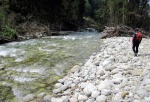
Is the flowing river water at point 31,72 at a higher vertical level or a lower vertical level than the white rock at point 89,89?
lower

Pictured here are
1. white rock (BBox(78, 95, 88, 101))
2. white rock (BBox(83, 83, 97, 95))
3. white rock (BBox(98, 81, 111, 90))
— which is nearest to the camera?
white rock (BBox(78, 95, 88, 101))

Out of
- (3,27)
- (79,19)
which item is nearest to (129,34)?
(3,27)

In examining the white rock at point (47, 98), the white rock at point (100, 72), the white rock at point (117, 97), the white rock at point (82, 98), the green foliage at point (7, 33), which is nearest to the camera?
the white rock at point (117, 97)

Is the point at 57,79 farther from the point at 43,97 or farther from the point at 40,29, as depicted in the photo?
the point at 40,29

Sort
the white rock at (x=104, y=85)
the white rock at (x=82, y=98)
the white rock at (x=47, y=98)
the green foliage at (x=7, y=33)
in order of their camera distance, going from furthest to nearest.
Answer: the green foliage at (x=7, y=33), the white rock at (x=104, y=85), the white rock at (x=47, y=98), the white rock at (x=82, y=98)

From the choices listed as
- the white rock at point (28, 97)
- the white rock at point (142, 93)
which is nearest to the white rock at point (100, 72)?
the white rock at point (142, 93)

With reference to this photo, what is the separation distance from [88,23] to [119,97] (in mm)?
57207

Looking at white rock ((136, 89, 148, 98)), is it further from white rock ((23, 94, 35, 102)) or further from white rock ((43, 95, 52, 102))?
white rock ((23, 94, 35, 102))

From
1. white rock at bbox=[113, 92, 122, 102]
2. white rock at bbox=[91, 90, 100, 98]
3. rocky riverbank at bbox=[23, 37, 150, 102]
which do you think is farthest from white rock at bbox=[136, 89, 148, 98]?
white rock at bbox=[91, 90, 100, 98]

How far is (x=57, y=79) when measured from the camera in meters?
7.42

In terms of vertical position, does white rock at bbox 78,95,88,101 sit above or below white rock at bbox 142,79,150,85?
below

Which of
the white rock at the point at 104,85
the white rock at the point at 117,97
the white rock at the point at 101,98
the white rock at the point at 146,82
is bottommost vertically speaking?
the white rock at the point at 101,98

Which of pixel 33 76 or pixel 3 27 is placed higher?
pixel 3 27

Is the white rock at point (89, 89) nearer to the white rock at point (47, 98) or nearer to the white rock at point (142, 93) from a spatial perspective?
the white rock at point (47, 98)
